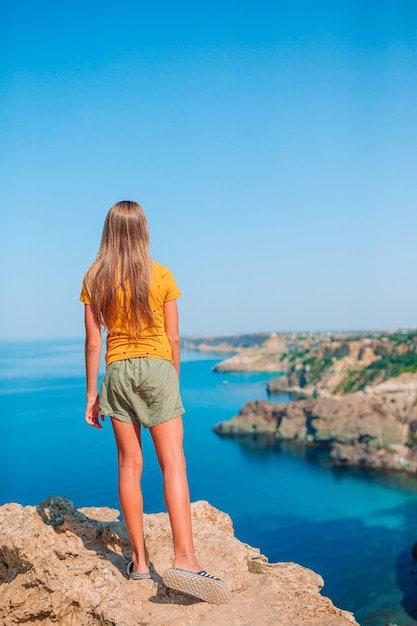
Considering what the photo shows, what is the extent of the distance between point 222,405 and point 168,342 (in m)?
62.5

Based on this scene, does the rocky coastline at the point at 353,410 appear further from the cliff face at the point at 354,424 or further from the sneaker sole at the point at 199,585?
the sneaker sole at the point at 199,585

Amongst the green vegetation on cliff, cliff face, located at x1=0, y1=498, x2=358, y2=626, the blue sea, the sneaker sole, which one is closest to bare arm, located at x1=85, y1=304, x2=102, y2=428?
cliff face, located at x1=0, y1=498, x2=358, y2=626

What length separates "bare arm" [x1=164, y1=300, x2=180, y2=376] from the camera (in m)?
3.08

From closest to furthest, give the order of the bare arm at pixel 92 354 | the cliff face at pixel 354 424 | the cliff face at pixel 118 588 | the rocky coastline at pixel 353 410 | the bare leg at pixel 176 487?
1. the cliff face at pixel 118 588
2. the bare leg at pixel 176 487
3. the bare arm at pixel 92 354
4. the cliff face at pixel 354 424
5. the rocky coastline at pixel 353 410

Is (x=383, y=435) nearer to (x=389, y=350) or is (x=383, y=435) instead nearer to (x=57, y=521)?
(x=389, y=350)

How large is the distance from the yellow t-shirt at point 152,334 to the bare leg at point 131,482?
0.37m

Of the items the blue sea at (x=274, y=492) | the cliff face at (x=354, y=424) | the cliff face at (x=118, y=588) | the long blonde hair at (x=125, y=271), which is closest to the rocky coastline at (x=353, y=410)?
the cliff face at (x=354, y=424)

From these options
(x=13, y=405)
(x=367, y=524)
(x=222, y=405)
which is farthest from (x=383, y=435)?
(x=13, y=405)

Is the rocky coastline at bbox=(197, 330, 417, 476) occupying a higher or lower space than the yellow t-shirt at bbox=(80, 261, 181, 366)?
lower

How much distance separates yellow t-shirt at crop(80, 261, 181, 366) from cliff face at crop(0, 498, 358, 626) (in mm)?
1019

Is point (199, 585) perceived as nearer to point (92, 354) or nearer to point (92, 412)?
point (92, 412)

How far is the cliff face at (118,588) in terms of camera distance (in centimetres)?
266

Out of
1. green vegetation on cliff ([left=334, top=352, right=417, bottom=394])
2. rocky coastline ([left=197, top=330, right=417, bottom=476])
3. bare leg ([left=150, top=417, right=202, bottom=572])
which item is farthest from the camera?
green vegetation on cliff ([left=334, top=352, right=417, bottom=394])

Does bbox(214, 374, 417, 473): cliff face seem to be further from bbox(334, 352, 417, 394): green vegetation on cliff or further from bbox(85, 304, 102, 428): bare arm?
bbox(85, 304, 102, 428): bare arm
